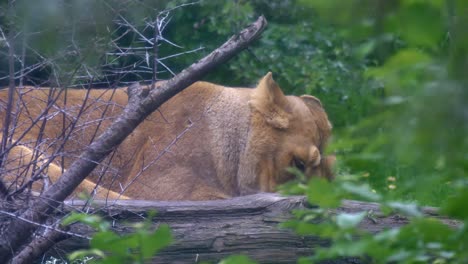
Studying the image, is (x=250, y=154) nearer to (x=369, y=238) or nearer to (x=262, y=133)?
(x=262, y=133)

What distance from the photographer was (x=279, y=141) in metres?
6.29

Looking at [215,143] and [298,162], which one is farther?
[215,143]

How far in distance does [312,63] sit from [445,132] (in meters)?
7.95

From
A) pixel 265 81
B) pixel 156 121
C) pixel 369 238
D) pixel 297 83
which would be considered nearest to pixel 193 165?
pixel 156 121

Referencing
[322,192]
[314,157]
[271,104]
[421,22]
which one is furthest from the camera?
[271,104]

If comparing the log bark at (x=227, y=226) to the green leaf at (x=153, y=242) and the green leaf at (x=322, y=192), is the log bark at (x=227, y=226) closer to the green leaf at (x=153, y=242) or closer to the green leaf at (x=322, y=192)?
the green leaf at (x=153, y=242)

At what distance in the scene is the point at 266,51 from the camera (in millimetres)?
9500

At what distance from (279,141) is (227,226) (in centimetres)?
180

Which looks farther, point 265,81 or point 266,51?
point 266,51

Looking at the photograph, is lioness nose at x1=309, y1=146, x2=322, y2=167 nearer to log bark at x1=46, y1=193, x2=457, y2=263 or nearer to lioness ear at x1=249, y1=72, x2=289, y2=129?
lioness ear at x1=249, y1=72, x2=289, y2=129

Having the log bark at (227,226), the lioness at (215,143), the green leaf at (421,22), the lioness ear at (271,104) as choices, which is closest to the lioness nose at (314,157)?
A: the lioness at (215,143)

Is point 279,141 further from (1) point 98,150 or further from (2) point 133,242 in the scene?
(2) point 133,242

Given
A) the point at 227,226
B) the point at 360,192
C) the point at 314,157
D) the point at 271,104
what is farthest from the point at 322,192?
the point at 271,104

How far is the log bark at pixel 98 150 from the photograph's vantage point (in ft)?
13.4
